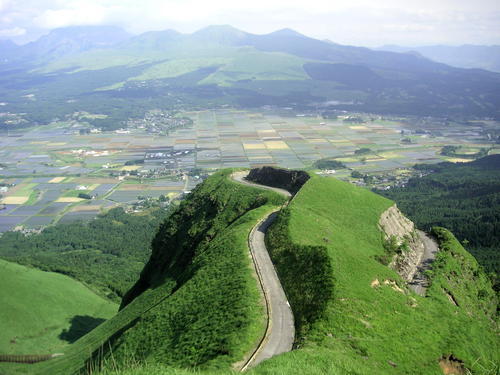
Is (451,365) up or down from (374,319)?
down

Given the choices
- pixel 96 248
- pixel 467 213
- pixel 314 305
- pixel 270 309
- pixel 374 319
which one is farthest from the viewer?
pixel 96 248

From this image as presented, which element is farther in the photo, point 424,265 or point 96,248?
point 96,248

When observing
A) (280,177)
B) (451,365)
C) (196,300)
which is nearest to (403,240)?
(280,177)

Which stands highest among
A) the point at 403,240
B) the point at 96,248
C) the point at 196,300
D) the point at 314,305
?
the point at 314,305

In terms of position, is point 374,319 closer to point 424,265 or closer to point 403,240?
point 424,265

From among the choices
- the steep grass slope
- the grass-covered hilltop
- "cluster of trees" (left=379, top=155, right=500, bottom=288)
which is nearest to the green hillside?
the grass-covered hilltop

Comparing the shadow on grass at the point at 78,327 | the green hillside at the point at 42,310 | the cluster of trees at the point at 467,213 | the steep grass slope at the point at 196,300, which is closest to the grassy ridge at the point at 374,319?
the steep grass slope at the point at 196,300

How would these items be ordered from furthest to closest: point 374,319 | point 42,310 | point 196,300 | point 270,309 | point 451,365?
point 42,310 → point 196,300 → point 270,309 → point 374,319 → point 451,365

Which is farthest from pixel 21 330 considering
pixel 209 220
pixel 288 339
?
pixel 288 339

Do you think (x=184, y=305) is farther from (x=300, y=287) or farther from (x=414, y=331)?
(x=414, y=331)
